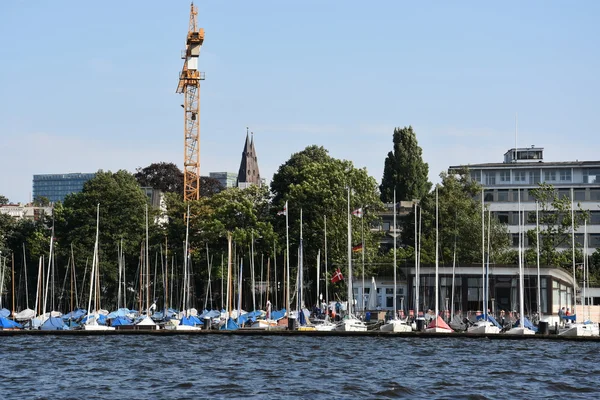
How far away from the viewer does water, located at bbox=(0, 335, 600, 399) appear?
43219 mm

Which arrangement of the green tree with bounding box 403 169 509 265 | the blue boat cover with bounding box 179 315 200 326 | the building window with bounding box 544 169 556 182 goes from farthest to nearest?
the building window with bounding box 544 169 556 182
the green tree with bounding box 403 169 509 265
the blue boat cover with bounding box 179 315 200 326

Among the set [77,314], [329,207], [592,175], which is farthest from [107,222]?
[592,175]

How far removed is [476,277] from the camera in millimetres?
88625

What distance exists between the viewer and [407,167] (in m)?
143

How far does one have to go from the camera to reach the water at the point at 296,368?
43.2 m

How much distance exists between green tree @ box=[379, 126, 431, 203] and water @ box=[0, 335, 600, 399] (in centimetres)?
7110

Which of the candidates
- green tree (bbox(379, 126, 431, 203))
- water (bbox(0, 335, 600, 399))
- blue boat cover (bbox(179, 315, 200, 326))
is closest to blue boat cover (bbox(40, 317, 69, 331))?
water (bbox(0, 335, 600, 399))

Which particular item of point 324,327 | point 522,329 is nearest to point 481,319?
point 522,329

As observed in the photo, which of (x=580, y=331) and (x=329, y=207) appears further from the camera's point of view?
(x=329, y=207)

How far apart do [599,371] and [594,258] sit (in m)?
75.2

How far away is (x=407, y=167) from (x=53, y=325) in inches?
2884

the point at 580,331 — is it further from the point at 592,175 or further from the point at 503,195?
the point at 592,175

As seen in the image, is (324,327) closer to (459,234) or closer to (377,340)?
(377,340)

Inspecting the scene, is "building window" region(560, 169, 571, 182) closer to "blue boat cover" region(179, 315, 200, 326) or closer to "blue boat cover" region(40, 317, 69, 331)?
"blue boat cover" region(179, 315, 200, 326)
